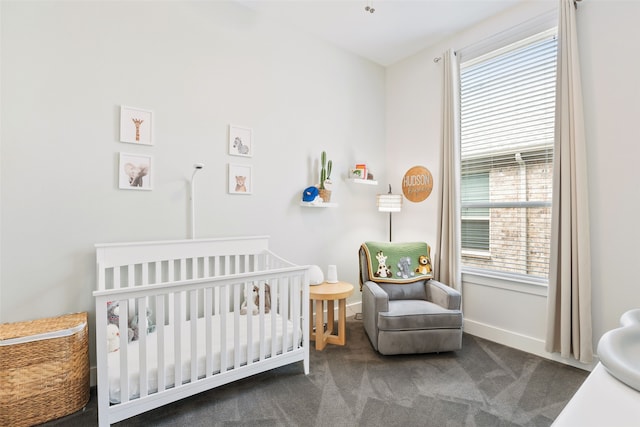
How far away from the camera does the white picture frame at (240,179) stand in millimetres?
2533

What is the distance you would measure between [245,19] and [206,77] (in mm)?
674

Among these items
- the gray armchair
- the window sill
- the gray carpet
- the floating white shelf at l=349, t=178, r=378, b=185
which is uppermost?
the floating white shelf at l=349, t=178, r=378, b=185

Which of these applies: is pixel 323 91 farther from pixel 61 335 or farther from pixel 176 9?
pixel 61 335

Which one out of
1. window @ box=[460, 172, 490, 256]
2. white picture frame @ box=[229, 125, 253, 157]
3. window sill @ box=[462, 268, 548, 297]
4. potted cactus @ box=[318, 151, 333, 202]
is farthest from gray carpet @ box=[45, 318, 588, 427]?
white picture frame @ box=[229, 125, 253, 157]

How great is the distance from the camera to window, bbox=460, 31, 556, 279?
2461 millimetres

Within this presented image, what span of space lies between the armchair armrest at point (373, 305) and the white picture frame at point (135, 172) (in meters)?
1.86

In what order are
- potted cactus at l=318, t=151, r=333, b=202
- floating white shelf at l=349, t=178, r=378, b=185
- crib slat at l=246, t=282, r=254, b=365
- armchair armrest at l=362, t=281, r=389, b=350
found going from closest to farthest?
1. crib slat at l=246, t=282, r=254, b=365
2. armchair armrest at l=362, t=281, r=389, b=350
3. potted cactus at l=318, t=151, r=333, b=202
4. floating white shelf at l=349, t=178, r=378, b=185

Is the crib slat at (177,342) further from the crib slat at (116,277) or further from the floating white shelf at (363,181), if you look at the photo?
the floating white shelf at (363,181)

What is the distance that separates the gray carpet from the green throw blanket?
69 centimetres

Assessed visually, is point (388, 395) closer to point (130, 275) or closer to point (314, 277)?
point (314, 277)

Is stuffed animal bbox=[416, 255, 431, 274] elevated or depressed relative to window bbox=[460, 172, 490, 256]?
depressed

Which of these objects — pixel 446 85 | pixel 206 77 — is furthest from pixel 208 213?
pixel 446 85

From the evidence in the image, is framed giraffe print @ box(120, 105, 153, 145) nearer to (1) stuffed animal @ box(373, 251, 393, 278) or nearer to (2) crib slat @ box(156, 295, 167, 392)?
(2) crib slat @ box(156, 295, 167, 392)

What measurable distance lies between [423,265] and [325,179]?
1252 mm
